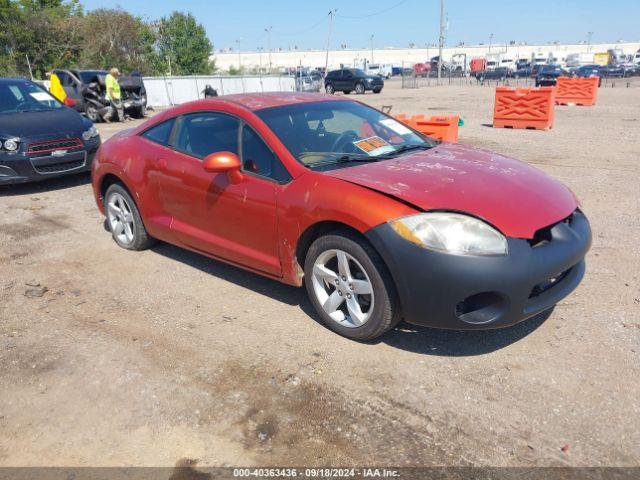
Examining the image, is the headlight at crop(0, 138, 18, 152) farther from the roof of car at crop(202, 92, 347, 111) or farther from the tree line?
the tree line

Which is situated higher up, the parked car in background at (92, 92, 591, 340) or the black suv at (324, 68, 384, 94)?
the parked car in background at (92, 92, 591, 340)

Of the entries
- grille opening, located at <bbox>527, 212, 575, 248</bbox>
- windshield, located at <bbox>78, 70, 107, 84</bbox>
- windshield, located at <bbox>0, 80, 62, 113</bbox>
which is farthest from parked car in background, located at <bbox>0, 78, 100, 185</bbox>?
windshield, located at <bbox>78, 70, 107, 84</bbox>

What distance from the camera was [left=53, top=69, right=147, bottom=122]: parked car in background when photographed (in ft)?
59.5

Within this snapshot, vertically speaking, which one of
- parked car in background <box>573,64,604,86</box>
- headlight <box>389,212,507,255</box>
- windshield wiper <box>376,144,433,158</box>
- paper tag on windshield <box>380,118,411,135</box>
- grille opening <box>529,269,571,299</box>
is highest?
paper tag on windshield <box>380,118,411,135</box>

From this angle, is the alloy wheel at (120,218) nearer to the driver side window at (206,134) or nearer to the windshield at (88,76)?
the driver side window at (206,134)

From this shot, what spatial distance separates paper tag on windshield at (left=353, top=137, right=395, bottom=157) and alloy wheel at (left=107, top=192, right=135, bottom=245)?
2.48 meters

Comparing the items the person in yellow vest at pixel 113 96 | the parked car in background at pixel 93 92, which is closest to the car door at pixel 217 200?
the person in yellow vest at pixel 113 96

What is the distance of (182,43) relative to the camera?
53562mm

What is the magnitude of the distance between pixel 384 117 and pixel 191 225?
A: 6.28 ft

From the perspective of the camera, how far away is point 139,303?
14.0 ft

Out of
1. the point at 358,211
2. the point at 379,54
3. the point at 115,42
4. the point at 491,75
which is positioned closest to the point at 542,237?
the point at 358,211

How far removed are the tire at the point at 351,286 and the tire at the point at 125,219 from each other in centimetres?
228

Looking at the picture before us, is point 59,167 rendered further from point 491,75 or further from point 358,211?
point 491,75

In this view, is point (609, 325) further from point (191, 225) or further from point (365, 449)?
point (191, 225)
